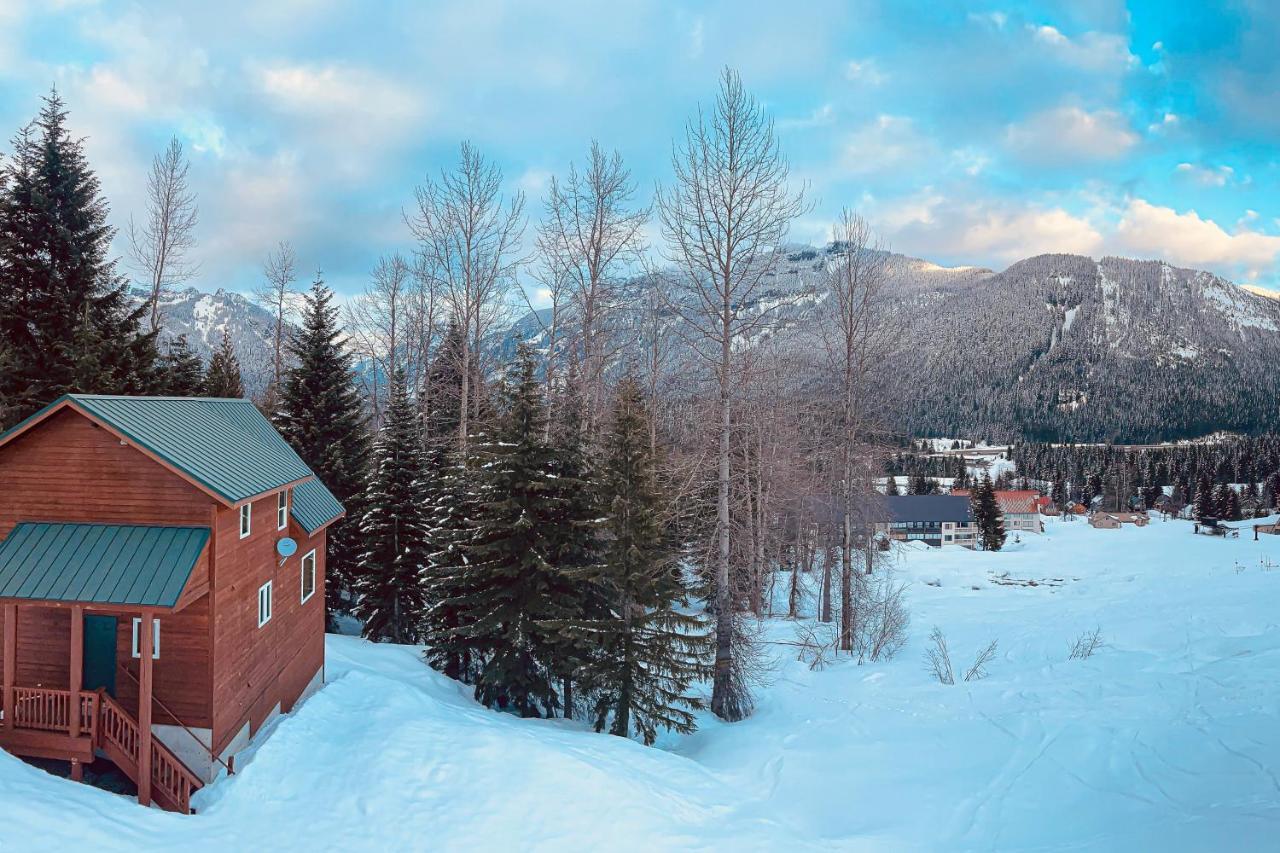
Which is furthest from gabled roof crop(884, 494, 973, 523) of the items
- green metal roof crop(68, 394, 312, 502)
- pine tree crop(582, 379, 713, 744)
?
green metal roof crop(68, 394, 312, 502)

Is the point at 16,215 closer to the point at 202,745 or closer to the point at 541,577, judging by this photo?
the point at 202,745

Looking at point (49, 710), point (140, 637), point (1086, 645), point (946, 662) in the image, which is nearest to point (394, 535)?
point (140, 637)

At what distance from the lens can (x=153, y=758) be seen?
32.6ft

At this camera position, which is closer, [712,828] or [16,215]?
[712,828]

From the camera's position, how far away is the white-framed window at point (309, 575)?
14.8 meters

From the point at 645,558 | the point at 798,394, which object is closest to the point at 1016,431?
the point at 798,394

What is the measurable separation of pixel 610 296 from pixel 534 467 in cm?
777

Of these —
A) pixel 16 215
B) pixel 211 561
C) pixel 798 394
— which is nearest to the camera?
pixel 211 561

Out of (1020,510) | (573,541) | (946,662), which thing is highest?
(573,541)

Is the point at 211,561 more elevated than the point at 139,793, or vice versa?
the point at 211,561

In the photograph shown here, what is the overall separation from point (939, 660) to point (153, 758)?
1789cm

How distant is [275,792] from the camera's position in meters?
9.67

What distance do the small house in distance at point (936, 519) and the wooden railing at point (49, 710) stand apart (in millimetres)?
80255

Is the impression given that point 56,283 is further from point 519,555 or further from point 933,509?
Result: point 933,509
